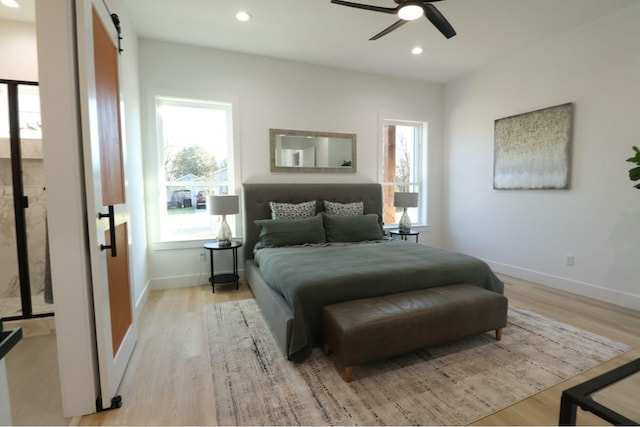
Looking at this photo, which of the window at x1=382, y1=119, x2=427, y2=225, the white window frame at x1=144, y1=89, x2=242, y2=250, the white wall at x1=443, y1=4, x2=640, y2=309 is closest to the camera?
the white wall at x1=443, y1=4, x2=640, y2=309

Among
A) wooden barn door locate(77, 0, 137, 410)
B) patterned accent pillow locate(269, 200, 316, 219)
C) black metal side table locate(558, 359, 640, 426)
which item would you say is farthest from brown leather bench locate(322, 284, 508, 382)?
patterned accent pillow locate(269, 200, 316, 219)

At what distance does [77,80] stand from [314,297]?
185 centimetres

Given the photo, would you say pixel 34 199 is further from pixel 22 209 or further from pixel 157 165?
pixel 157 165

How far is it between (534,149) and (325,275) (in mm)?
3323

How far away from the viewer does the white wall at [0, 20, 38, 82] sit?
8.61 feet

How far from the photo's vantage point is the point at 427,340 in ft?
6.98

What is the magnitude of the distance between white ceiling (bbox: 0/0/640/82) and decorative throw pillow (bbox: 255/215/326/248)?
214cm

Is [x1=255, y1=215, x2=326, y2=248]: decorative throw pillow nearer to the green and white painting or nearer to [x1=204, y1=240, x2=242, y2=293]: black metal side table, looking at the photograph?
[x1=204, y1=240, x2=242, y2=293]: black metal side table

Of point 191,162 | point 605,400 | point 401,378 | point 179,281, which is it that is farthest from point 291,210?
A: point 605,400

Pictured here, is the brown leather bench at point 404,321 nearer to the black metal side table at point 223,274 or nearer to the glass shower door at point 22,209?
the black metal side table at point 223,274

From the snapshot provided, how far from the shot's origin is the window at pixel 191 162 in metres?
3.84

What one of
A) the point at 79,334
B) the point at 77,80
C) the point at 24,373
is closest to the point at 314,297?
the point at 79,334

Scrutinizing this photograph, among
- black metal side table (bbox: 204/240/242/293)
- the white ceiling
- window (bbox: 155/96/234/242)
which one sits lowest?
black metal side table (bbox: 204/240/242/293)

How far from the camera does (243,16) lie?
3076mm
